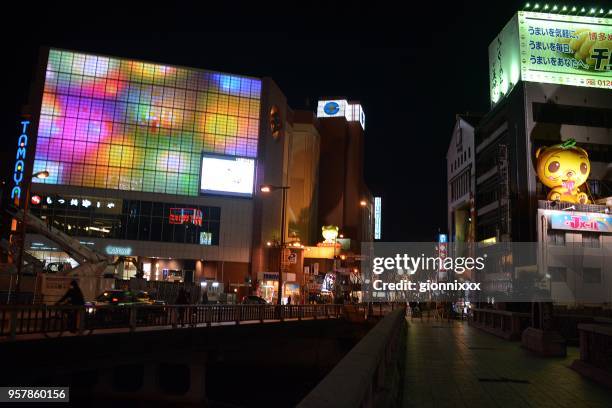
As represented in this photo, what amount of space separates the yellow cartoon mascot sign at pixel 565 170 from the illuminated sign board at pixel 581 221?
1.53 meters

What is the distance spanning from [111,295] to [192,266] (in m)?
36.7

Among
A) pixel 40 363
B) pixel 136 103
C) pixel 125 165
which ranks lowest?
pixel 40 363

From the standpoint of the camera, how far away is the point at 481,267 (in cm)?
7800

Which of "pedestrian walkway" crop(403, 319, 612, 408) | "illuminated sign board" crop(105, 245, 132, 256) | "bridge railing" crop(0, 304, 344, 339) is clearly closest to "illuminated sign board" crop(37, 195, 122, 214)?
"illuminated sign board" crop(105, 245, 132, 256)

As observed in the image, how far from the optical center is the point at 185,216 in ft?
223

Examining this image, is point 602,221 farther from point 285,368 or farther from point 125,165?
point 125,165

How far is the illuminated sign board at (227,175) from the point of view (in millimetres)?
70000

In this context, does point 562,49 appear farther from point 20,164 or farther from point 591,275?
point 20,164

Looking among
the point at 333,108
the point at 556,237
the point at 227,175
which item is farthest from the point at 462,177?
the point at 227,175

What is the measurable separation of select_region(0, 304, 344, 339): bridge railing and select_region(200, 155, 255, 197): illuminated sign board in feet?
111

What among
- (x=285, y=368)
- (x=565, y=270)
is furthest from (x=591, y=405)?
(x=565, y=270)

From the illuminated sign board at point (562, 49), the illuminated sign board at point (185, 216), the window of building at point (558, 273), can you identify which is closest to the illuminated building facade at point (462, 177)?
the illuminated sign board at point (562, 49)

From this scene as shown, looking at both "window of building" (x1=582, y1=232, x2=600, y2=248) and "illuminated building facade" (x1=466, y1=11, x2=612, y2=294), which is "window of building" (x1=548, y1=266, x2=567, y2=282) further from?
"window of building" (x1=582, y1=232, x2=600, y2=248)

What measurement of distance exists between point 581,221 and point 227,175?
130 ft
